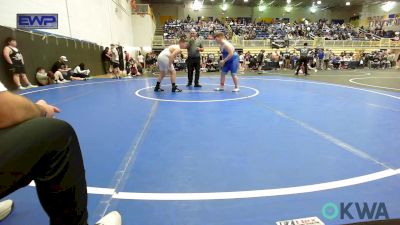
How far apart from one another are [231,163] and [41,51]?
412 inches

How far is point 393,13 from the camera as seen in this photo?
121 feet

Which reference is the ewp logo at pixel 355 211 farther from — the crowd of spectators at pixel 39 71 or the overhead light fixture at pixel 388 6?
the overhead light fixture at pixel 388 6

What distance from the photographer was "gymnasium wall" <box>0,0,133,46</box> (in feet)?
33.4

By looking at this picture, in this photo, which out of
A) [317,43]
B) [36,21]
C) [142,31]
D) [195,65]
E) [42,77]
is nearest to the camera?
[195,65]

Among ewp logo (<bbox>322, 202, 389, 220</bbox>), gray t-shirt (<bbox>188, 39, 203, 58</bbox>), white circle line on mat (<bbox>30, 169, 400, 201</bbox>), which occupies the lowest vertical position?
ewp logo (<bbox>322, 202, 389, 220</bbox>)

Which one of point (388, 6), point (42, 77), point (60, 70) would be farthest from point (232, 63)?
point (388, 6)

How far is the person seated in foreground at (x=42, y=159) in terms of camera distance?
117cm

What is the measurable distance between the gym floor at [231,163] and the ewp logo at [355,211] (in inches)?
1.9

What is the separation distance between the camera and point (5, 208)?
199 cm

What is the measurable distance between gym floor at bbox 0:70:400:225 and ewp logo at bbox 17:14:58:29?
531 cm

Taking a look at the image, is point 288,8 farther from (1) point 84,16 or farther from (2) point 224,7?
(1) point 84,16

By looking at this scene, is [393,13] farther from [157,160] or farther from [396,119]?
[157,160]

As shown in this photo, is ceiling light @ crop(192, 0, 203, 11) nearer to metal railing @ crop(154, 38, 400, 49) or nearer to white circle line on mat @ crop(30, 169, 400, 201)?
metal railing @ crop(154, 38, 400, 49)

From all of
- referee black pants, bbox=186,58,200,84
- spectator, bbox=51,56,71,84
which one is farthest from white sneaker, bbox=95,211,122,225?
spectator, bbox=51,56,71,84
